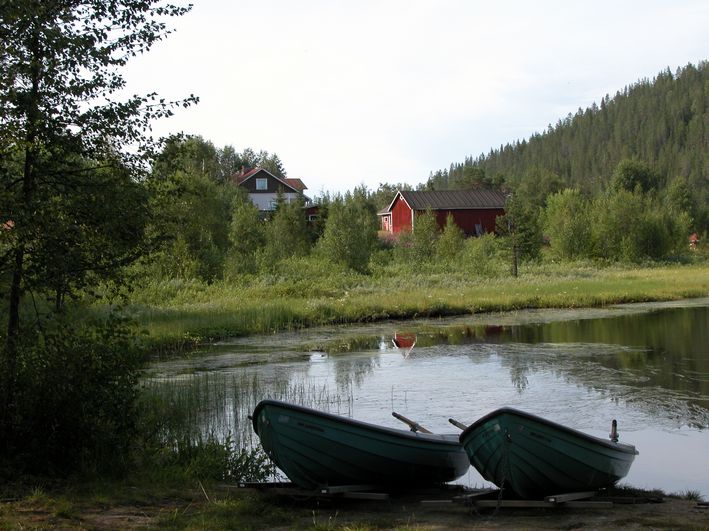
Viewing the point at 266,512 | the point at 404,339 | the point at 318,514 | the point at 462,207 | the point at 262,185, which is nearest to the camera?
the point at 266,512

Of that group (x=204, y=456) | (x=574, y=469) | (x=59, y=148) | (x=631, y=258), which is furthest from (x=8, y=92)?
(x=631, y=258)

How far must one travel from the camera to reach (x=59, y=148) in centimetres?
891

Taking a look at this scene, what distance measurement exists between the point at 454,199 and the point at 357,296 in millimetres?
40931

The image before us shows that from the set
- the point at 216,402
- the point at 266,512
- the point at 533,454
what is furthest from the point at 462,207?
the point at 266,512

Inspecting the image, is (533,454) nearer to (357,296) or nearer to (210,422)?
(210,422)

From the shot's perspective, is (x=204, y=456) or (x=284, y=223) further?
(x=284, y=223)

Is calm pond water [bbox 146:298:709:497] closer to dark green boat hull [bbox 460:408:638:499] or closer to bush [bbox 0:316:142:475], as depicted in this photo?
dark green boat hull [bbox 460:408:638:499]

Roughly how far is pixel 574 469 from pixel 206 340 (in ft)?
56.4

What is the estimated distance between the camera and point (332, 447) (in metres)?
8.48

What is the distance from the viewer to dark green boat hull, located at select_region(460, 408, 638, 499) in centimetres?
830

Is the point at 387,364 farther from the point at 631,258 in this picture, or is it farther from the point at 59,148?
the point at 631,258

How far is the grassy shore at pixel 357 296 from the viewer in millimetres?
26938

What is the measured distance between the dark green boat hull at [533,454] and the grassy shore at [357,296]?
15.5 m

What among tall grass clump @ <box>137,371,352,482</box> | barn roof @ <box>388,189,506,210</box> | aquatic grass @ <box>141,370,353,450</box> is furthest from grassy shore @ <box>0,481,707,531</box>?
barn roof @ <box>388,189,506,210</box>
